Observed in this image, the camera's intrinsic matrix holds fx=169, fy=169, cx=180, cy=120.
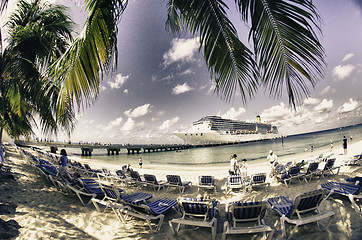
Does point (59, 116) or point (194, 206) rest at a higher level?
point (59, 116)

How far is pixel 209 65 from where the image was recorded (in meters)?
2.42

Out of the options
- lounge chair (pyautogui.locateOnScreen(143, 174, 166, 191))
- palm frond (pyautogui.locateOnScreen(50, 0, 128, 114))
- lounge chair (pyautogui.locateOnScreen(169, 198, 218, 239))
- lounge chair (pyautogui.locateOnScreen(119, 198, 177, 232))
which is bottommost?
lounge chair (pyautogui.locateOnScreen(143, 174, 166, 191))

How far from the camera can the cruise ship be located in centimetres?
5438

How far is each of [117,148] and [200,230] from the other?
58061mm

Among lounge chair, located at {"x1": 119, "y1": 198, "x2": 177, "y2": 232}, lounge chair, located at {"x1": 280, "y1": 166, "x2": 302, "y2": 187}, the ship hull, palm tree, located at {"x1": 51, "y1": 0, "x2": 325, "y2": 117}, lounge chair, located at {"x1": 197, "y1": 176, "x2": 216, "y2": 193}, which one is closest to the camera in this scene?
palm tree, located at {"x1": 51, "y1": 0, "x2": 325, "y2": 117}

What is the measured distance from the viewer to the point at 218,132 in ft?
180

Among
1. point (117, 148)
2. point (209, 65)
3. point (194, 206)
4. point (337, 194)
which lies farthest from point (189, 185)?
point (117, 148)

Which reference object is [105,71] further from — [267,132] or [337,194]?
[267,132]

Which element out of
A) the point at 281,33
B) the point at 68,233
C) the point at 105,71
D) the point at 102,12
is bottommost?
the point at 68,233

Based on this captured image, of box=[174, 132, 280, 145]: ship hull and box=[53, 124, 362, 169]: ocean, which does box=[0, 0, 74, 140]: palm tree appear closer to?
box=[53, 124, 362, 169]: ocean

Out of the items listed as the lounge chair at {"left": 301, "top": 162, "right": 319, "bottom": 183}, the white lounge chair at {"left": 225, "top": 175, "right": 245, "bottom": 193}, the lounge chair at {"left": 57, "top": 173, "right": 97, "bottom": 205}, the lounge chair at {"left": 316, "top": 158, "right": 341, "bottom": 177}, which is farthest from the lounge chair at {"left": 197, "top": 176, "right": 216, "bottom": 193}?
the lounge chair at {"left": 316, "top": 158, "right": 341, "bottom": 177}

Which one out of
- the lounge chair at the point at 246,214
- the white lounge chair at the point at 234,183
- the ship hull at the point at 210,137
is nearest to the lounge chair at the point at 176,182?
the white lounge chair at the point at 234,183

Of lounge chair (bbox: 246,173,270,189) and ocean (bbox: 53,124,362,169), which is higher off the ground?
lounge chair (bbox: 246,173,270,189)

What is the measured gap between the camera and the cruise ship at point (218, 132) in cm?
5438
